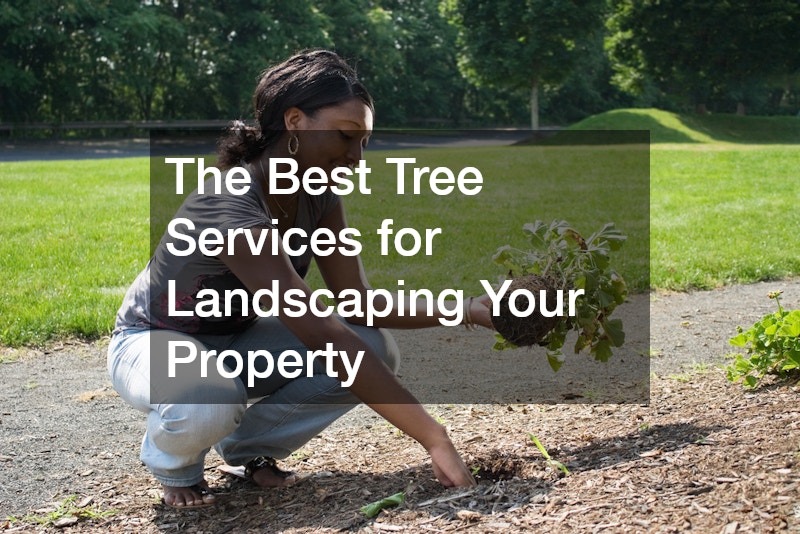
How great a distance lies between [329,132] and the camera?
109 inches

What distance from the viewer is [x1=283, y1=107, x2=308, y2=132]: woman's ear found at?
280cm

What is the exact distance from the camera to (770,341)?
3365 millimetres

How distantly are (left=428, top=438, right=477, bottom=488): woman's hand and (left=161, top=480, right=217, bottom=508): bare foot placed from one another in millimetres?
825

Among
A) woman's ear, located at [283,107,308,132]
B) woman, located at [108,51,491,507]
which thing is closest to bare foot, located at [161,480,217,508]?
woman, located at [108,51,491,507]

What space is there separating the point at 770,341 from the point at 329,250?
1.63m

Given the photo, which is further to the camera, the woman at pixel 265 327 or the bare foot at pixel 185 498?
the bare foot at pixel 185 498

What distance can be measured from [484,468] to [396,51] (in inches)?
1338

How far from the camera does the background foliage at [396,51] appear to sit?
26.2 meters

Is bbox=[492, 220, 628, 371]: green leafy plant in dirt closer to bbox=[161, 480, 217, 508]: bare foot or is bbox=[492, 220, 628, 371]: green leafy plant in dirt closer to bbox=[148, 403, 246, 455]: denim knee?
bbox=[148, 403, 246, 455]: denim knee

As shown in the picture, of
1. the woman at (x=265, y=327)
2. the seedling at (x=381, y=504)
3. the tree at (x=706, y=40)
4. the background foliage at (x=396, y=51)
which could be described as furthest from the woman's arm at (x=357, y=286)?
the tree at (x=706, y=40)

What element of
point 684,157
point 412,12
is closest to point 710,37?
point 684,157

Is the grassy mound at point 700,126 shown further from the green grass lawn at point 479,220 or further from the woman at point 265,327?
the woman at point 265,327

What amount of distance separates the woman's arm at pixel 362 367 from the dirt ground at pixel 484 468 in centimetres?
14

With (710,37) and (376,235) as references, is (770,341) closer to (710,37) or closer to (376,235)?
(376,235)
